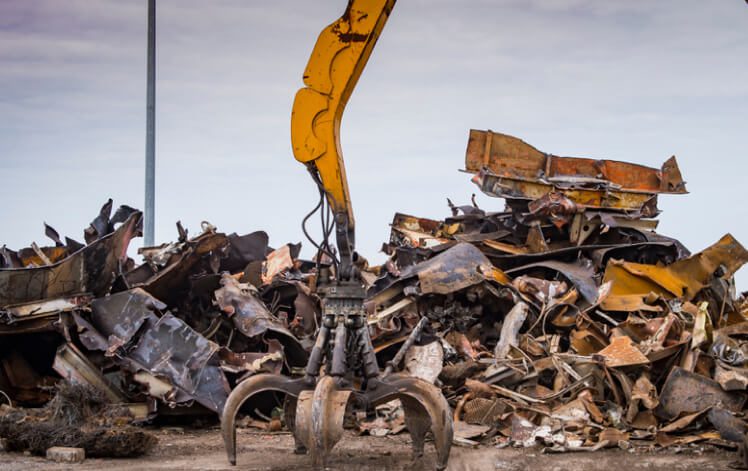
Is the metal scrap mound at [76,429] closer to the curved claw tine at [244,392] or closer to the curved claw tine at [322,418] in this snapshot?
the curved claw tine at [244,392]

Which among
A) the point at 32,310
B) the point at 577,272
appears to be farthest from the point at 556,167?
the point at 32,310

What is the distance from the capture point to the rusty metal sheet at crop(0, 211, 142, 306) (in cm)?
836

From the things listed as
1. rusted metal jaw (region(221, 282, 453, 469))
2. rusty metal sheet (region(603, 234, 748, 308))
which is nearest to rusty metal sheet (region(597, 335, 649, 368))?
rusty metal sheet (region(603, 234, 748, 308))

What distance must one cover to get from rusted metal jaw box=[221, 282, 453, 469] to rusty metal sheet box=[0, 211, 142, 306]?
3237 millimetres

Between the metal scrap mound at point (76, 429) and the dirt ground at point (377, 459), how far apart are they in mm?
102

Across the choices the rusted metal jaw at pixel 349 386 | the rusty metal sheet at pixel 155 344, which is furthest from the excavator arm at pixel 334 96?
the rusty metal sheet at pixel 155 344

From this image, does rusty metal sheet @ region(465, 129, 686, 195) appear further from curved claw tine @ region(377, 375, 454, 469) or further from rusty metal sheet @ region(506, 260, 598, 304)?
curved claw tine @ region(377, 375, 454, 469)

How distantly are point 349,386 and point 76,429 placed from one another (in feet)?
7.19

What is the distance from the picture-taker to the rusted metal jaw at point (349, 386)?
5734 millimetres

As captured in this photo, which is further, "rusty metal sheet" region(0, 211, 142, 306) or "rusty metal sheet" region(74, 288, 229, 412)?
"rusty metal sheet" region(0, 211, 142, 306)

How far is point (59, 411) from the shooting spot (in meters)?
6.87

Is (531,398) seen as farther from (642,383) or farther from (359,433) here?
(359,433)

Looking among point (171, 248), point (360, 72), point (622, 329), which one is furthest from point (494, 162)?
point (360, 72)

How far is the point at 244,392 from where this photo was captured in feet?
19.7
